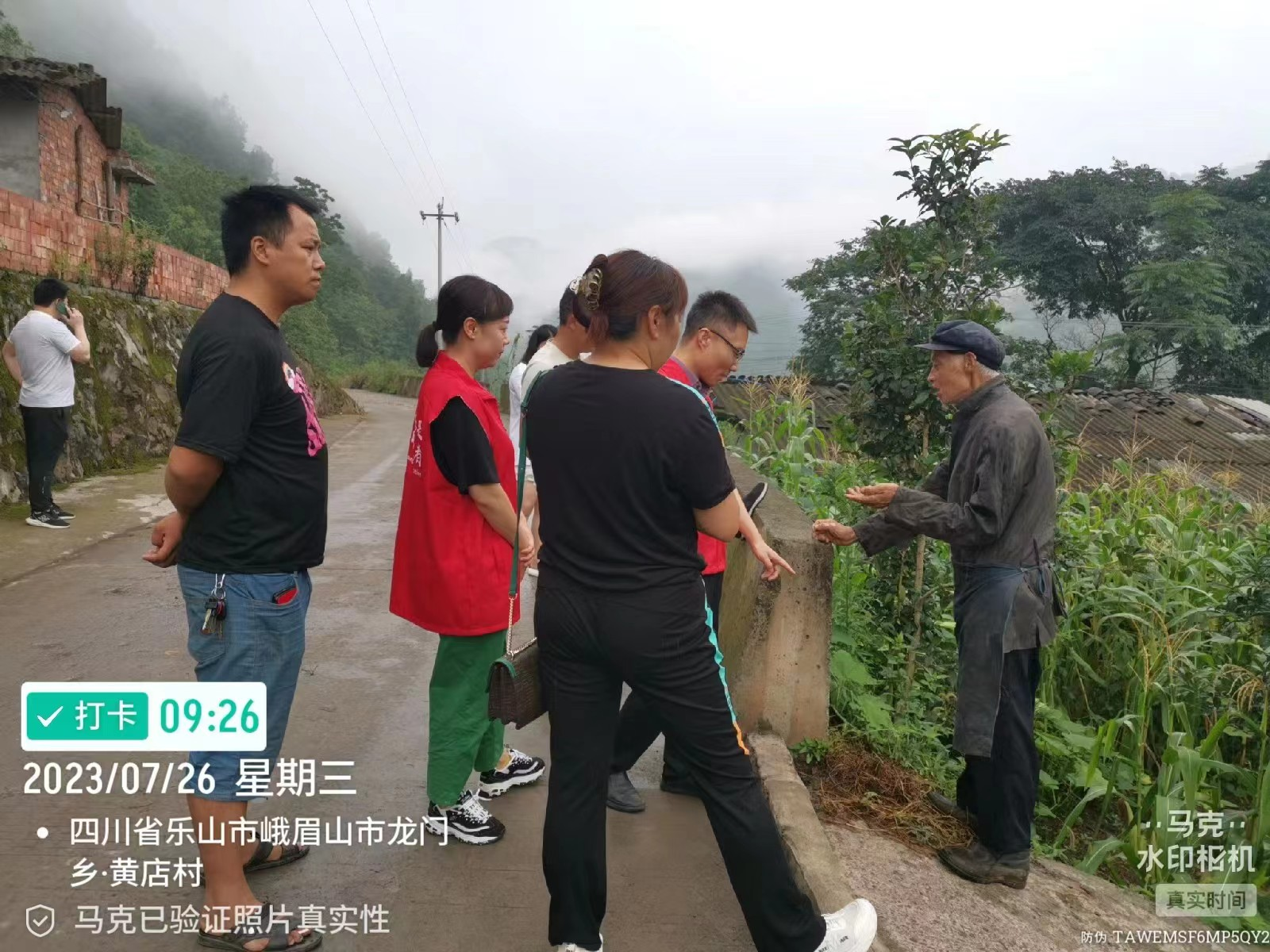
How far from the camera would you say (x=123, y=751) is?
3.54m

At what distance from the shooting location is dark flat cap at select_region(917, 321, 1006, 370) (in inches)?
122

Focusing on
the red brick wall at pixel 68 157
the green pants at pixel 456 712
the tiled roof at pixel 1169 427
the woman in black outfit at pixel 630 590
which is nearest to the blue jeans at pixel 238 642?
the green pants at pixel 456 712

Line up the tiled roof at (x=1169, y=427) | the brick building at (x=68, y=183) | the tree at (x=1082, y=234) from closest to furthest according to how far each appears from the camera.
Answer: the brick building at (x=68, y=183) → the tiled roof at (x=1169, y=427) → the tree at (x=1082, y=234)

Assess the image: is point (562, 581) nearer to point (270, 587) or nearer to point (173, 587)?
point (270, 587)

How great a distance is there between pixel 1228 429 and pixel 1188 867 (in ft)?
49.8

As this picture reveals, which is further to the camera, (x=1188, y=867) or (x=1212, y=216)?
(x=1212, y=216)

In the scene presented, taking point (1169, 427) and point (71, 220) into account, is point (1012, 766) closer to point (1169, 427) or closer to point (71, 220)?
point (71, 220)

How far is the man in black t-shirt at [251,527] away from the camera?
7.64 feet

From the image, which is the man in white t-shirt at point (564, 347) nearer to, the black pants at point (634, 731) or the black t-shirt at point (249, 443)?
the black pants at point (634, 731)

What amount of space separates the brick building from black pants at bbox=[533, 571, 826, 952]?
9.40 meters

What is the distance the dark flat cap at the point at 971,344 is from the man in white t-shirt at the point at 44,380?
6426mm

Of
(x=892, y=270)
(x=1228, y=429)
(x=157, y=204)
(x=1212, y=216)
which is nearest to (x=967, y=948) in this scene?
(x=892, y=270)

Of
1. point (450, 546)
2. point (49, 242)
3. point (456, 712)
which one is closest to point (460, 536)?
point (450, 546)

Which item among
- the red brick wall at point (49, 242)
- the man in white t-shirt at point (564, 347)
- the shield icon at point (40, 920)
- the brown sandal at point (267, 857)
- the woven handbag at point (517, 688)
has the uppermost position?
the red brick wall at point (49, 242)
